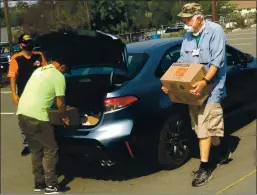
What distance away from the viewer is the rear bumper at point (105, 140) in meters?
4.47

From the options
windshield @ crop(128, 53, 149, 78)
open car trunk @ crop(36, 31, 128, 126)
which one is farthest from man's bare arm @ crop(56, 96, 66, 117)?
windshield @ crop(128, 53, 149, 78)

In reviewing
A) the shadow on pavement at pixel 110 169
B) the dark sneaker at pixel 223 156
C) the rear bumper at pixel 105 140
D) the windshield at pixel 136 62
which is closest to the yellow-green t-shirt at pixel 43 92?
the rear bumper at pixel 105 140

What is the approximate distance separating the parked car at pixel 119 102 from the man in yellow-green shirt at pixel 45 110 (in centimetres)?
22

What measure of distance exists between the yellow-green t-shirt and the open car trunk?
14.4 inches

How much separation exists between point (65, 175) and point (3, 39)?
13.1 metres

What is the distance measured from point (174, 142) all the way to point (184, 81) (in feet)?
3.60

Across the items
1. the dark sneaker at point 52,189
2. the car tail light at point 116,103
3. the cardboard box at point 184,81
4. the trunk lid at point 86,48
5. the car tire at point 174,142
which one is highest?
the trunk lid at point 86,48

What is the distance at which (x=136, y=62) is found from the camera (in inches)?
199

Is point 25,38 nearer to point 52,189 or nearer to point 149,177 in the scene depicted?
point 52,189

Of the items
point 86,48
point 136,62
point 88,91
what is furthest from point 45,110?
point 136,62

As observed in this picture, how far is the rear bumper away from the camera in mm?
4473

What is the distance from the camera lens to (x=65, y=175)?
5266 millimetres

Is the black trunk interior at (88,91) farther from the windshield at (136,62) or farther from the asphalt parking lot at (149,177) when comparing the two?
the asphalt parking lot at (149,177)

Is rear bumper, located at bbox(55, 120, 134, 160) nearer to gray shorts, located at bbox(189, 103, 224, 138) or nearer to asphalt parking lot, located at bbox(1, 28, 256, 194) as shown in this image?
asphalt parking lot, located at bbox(1, 28, 256, 194)
